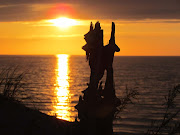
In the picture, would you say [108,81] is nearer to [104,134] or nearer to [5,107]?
[104,134]

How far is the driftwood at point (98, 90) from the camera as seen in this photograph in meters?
6.79

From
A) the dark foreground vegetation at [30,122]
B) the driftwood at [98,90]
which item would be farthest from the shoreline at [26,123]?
the driftwood at [98,90]

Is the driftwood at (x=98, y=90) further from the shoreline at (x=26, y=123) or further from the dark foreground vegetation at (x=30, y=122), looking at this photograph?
the shoreline at (x=26, y=123)

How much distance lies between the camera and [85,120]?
7000 mm

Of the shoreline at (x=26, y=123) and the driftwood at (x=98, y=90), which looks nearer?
the driftwood at (x=98, y=90)

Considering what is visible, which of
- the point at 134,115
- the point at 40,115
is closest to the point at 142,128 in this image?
the point at 134,115

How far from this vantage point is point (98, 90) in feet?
22.9

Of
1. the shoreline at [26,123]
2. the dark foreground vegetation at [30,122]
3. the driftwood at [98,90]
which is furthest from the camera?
the shoreline at [26,123]

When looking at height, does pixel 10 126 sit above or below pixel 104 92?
below

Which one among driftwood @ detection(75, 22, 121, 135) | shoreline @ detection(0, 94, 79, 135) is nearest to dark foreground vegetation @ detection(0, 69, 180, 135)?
shoreline @ detection(0, 94, 79, 135)

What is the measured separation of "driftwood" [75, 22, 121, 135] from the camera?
267 inches

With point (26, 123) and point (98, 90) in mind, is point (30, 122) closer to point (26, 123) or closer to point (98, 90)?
point (26, 123)

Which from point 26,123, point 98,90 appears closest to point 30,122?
point 26,123

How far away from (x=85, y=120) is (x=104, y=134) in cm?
52
